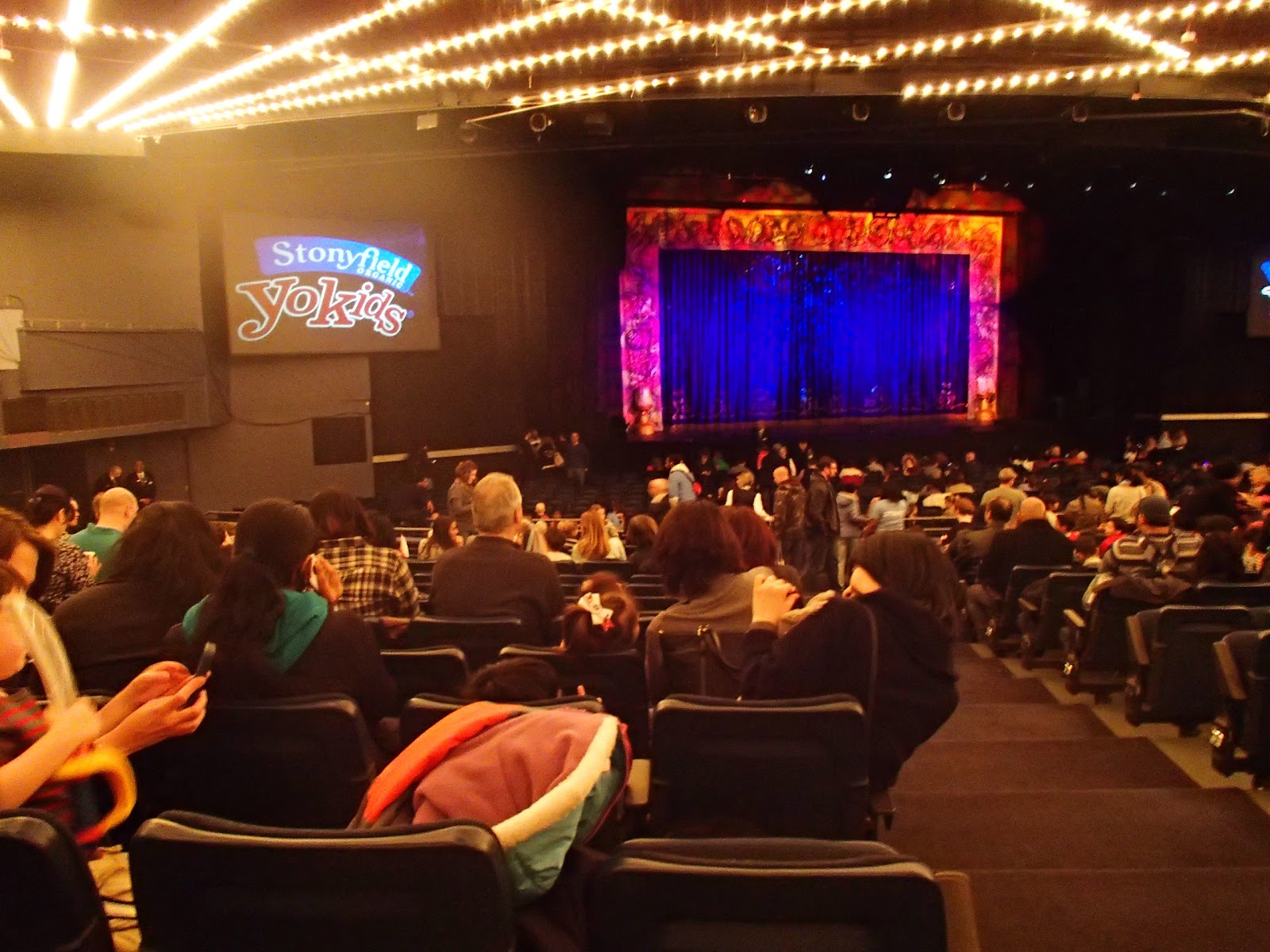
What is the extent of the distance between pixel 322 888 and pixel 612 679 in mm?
1794

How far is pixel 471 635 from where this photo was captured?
377cm

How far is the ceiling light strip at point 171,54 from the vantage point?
7.21 m

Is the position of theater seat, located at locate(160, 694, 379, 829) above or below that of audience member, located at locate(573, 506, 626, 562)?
above

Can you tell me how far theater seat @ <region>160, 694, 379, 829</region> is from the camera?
234cm

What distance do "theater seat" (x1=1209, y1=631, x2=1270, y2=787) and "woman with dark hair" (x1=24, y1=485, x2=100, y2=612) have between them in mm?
4130

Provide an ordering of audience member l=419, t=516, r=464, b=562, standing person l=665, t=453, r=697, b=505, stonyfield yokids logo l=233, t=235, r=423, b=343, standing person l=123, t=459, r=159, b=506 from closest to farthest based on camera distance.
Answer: audience member l=419, t=516, r=464, b=562 < standing person l=665, t=453, r=697, b=505 < standing person l=123, t=459, r=159, b=506 < stonyfield yokids logo l=233, t=235, r=423, b=343

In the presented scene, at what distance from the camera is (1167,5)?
7016 millimetres

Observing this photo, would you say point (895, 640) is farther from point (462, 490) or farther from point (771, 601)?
point (462, 490)

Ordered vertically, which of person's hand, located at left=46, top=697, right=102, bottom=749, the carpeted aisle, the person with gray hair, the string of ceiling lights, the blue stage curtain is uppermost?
the string of ceiling lights

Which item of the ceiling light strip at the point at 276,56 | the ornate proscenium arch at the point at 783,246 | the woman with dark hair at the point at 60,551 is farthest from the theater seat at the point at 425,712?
the ornate proscenium arch at the point at 783,246

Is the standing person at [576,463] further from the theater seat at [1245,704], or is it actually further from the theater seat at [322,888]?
the theater seat at [322,888]

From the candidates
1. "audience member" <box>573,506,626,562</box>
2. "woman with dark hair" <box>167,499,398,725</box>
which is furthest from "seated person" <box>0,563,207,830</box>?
"audience member" <box>573,506,626,562</box>

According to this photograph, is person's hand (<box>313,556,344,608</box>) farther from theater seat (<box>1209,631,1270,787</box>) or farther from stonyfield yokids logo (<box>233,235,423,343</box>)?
stonyfield yokids logo (<box>233,235,423,343</box>)

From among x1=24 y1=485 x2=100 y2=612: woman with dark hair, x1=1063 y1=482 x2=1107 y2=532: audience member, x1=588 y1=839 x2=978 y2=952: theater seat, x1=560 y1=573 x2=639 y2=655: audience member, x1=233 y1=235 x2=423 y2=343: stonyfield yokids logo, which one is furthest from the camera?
x1=233 y1=235 x2=423 y2=343: stonyfield yokids logo
